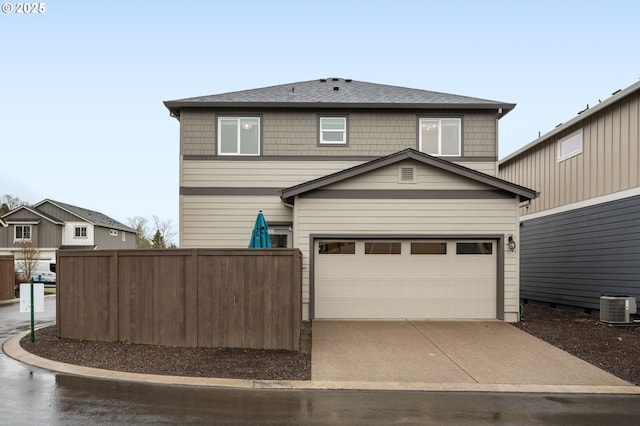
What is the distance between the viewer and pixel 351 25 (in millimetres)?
20297

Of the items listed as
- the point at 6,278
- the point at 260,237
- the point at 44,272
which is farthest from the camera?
the point at 44,272

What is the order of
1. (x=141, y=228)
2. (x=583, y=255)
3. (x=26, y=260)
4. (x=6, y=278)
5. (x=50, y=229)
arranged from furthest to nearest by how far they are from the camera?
(x=141, y=228) → (x=50, y=229) → (x=26, y=260) → (x=6, y=278) → (x=583, y=255)

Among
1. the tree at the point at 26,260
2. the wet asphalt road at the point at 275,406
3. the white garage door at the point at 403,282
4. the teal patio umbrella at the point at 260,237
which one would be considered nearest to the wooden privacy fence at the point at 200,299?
the teal patio umbrella at the point at 260,237

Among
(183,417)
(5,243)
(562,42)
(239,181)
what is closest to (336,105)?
(239,181)

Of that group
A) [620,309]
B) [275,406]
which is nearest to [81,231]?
[620,309]

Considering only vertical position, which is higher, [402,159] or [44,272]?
[402,159]

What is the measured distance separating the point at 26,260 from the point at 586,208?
112 ft

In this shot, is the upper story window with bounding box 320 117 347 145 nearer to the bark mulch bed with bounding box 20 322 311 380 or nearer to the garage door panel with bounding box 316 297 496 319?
the garage door panel with bounding box 316 297 496 319

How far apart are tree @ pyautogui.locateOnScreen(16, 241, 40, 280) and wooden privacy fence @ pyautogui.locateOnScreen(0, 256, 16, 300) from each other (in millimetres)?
12350

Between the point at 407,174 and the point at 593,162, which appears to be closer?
the point at 407,174

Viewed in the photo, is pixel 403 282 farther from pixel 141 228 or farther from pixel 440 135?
pixel 141 228

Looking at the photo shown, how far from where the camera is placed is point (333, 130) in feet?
52.3

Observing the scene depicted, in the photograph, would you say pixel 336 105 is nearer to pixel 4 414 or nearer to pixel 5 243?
pixel 4 414

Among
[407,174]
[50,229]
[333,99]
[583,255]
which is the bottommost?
[50,229]
